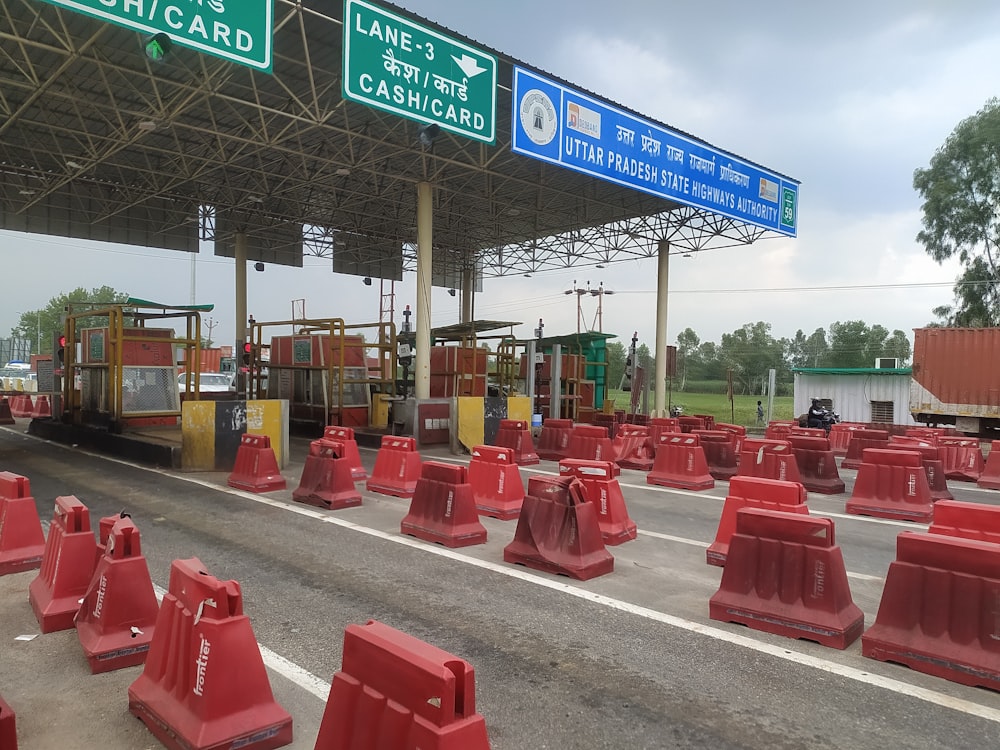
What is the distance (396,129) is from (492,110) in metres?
5.22

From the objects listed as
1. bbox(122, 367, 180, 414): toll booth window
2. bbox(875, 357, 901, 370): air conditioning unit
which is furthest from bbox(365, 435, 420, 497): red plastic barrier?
bbox(875, 357, 901, 370): air conditioning unit

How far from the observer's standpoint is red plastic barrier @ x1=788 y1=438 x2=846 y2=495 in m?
11.0

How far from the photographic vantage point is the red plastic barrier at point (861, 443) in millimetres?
13859

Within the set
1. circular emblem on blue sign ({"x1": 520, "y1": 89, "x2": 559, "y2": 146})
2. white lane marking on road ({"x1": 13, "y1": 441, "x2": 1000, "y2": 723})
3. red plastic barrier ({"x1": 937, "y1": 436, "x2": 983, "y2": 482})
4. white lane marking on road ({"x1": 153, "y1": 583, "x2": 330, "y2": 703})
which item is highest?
circular emblem on blue sign ({"x1": 520, "y1": 89, "x2": 559, "y2": 146})

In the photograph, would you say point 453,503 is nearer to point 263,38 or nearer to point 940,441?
point 263,38

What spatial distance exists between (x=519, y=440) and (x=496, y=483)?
17.1 ft

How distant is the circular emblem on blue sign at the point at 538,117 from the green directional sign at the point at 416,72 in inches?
37.0

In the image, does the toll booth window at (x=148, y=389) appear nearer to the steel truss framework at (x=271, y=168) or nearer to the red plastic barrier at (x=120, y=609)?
the steel truss framework at (x=271, y=168)

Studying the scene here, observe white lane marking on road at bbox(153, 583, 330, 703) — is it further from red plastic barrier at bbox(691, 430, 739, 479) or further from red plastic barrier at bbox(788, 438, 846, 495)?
red plastic barrier at bbox(691, 430, 739, 479)

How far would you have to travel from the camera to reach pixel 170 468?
1211cm

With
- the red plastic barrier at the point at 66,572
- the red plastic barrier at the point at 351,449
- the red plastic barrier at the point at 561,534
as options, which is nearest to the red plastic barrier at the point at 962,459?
the red plastic barrier at the point at 561,534

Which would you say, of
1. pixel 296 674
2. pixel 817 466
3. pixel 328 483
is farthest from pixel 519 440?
pixel 296 674

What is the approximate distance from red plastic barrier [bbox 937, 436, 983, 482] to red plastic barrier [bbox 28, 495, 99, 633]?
48.1ft

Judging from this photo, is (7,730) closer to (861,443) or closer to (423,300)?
(861,443)
